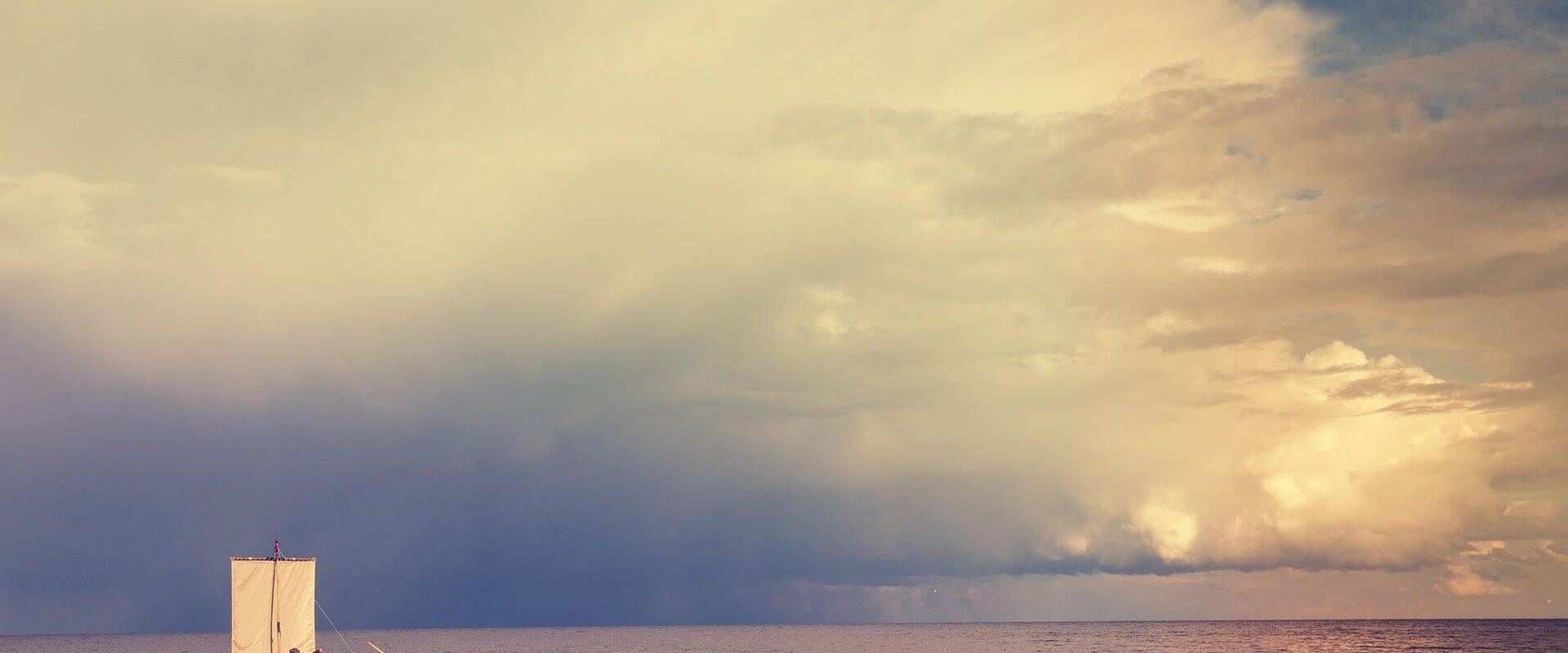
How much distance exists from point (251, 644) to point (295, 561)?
794 centimetres

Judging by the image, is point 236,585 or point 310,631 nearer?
point 236,585

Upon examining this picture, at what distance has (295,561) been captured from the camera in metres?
114

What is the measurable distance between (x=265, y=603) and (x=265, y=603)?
0.24ft

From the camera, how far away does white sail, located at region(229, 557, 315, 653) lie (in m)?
111

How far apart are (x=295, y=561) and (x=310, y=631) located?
9.37 m

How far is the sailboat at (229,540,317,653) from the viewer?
111 m

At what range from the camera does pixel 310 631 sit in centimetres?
11925

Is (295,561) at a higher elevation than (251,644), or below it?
higher

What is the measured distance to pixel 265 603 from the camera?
111938 mm

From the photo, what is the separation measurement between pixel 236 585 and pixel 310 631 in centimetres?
1113

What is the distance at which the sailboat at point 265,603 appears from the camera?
4363 inches

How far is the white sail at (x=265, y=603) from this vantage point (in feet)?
364

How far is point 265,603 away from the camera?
112 meters

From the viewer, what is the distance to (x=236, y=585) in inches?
4353
